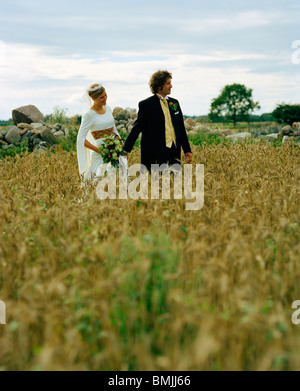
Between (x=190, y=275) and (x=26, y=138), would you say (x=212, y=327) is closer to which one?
(x=190, y=275)

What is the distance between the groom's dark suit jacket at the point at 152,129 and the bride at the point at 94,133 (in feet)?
1.71

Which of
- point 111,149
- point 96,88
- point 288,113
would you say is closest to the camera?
point 96,88

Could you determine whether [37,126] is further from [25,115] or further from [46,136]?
[46,136]

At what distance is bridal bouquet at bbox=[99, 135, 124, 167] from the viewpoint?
6857mm

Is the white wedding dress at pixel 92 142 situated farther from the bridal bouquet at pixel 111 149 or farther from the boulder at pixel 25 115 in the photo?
the boulder at pixel 25 115

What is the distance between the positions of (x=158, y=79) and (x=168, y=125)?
69cm

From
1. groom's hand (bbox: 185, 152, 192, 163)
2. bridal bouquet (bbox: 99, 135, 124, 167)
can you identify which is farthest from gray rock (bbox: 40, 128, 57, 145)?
groom's hand (bbox: 185, 152, 192, 163)

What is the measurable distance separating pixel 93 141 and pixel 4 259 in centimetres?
402

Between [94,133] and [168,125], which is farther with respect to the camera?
[94,133]

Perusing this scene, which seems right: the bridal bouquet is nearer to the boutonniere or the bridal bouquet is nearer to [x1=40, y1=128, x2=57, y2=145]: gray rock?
the boutonniere

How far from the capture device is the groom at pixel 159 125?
21.2ft

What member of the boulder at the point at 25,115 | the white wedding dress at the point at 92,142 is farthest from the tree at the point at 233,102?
the white wedding dress at the point at 92,142

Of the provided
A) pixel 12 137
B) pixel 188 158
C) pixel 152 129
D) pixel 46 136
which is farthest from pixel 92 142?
pixel 12 137

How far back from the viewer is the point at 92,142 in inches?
289
